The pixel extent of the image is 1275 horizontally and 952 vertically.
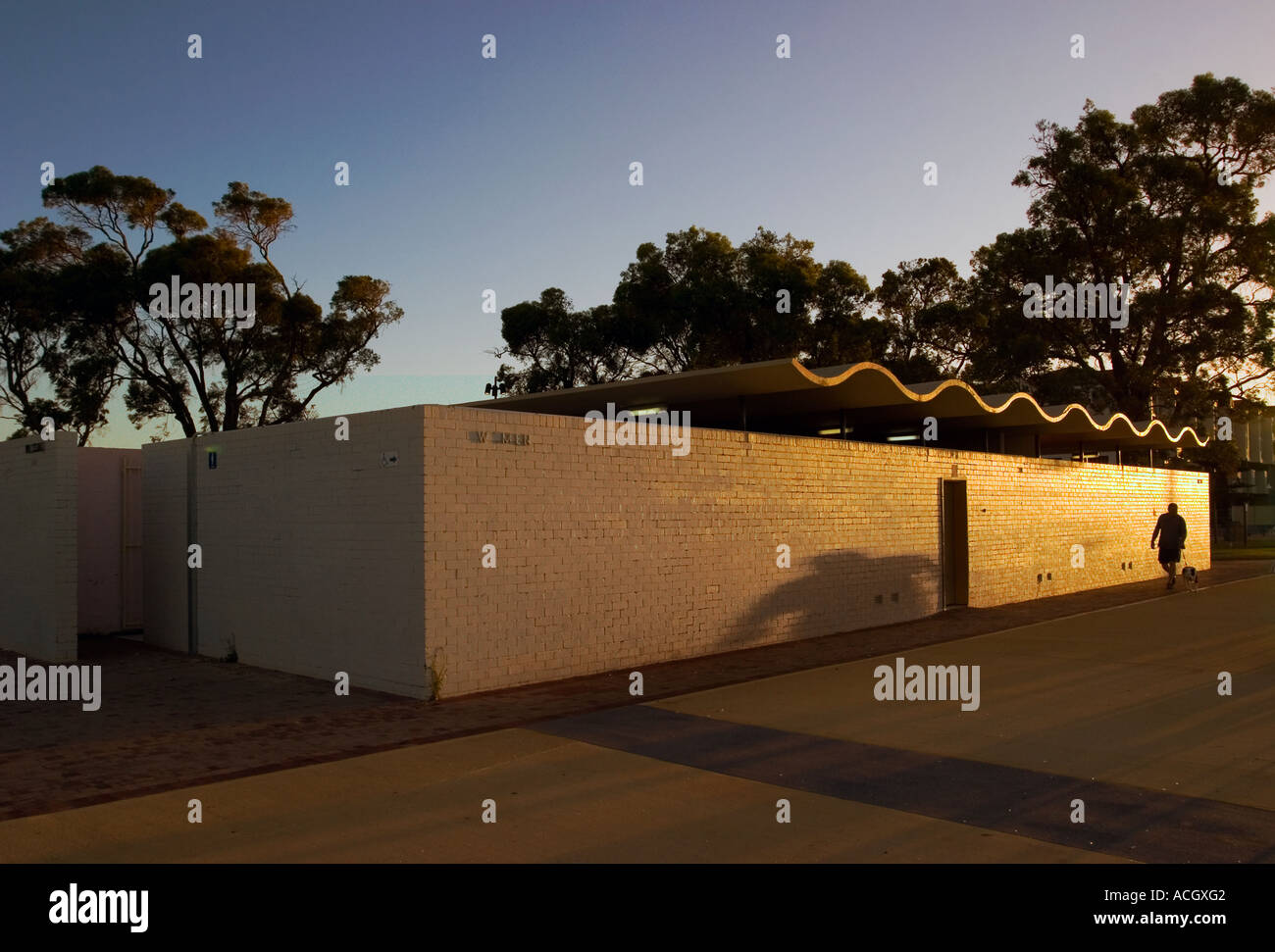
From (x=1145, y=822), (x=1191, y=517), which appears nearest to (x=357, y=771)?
(x=1145, y=822)

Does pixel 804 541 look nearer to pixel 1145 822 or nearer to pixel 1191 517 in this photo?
pixel 1145 822

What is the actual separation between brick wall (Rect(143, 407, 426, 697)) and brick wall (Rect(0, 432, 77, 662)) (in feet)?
4.27

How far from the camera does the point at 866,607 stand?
15109 mm

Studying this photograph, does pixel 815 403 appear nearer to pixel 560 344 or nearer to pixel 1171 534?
pixel 1171 534

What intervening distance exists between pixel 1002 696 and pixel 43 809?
26.2 feet

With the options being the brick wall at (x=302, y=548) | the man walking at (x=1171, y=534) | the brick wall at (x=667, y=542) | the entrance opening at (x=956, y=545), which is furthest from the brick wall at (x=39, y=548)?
the man walking at (x=1171, y=534)

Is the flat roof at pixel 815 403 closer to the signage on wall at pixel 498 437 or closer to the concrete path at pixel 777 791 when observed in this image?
the signage on wall at pixel 498 437

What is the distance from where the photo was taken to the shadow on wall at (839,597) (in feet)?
43.3

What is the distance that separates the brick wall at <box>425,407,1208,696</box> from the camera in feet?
31.9

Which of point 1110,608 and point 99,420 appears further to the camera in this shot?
point 99,420

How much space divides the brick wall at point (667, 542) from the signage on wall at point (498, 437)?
0.10ft

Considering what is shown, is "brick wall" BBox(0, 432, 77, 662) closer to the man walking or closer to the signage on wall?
the signage on wall

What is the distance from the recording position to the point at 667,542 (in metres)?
11.8

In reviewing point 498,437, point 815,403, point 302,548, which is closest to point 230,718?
point 302,548
